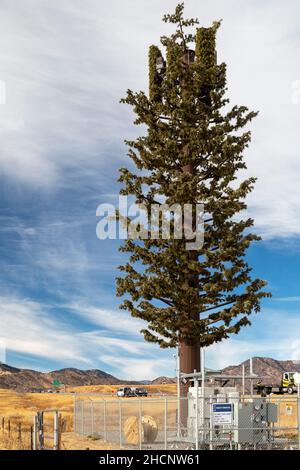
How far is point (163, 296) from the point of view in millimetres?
50094

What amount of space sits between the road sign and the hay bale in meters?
7.93

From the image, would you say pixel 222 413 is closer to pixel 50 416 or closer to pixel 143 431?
pixel 143 431

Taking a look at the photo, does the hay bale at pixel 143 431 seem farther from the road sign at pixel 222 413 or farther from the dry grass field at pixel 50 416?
the road sign at pixel 222 413

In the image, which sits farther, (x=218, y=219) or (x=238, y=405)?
(x=218, y=219)

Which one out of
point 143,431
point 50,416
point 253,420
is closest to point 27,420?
point 50,416

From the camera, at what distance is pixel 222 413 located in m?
Answer: 35.2

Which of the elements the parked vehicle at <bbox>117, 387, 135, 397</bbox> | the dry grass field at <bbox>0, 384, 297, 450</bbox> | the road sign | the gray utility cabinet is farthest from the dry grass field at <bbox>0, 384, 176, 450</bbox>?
the gray utility cabinet

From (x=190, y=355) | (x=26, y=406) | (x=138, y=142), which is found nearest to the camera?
(x=190, y=355)

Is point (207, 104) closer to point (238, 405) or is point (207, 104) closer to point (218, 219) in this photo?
point (218, 219)

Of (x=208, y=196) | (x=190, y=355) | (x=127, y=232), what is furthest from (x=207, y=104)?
(x=190, y=355)

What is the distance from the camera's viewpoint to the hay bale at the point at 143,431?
1661 inches

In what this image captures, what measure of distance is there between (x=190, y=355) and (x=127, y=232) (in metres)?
9.29

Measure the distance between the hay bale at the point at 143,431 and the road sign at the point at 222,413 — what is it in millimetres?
7927

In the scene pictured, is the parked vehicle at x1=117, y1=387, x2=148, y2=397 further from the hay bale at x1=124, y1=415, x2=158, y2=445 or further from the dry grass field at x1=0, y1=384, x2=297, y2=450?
the hay bale at x1=124, y1=415, x2=158, y2=445
